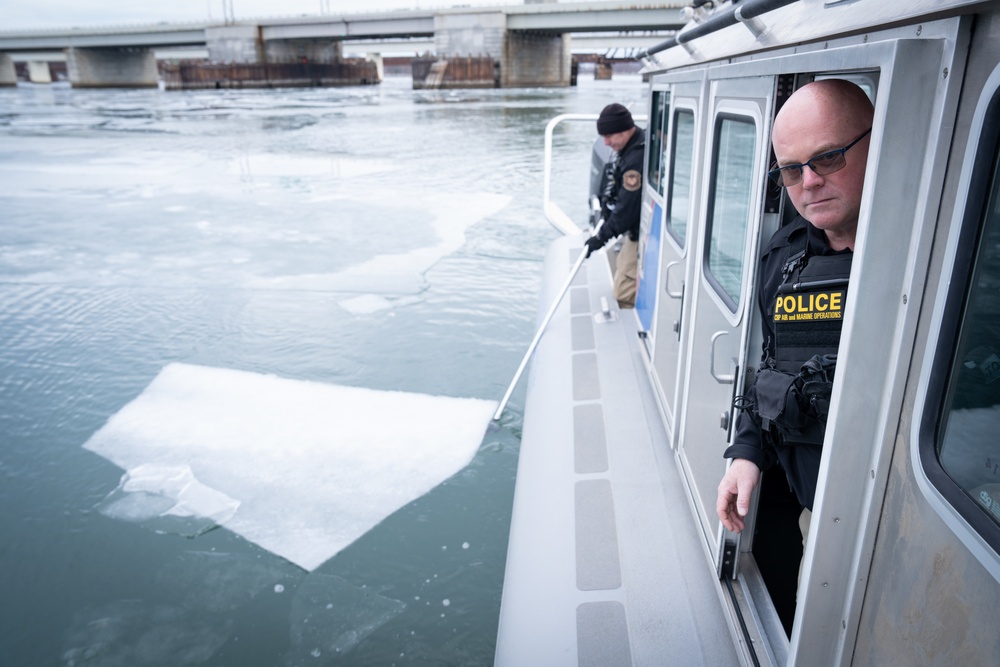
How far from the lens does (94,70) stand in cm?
6275

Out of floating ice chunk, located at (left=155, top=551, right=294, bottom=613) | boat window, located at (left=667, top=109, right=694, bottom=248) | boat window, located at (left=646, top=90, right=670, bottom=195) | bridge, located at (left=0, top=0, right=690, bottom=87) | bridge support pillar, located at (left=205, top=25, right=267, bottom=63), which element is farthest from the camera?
bridge support pillar, located at (left=205, top=25, right=267, bottom=63)

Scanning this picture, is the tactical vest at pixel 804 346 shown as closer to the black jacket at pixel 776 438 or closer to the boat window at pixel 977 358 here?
the black jacket at pixel 776 438

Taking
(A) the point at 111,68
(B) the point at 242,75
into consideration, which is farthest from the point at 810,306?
(A) the point at 111,68

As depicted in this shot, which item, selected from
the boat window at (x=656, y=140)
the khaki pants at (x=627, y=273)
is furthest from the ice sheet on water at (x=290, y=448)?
the boat window at (x=656, y=140)

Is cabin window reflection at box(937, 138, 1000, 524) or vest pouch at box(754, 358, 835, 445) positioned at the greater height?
cabin window reflection at box(937, 138, 1000, 524)

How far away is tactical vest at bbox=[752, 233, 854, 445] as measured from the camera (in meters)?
→ 1.40

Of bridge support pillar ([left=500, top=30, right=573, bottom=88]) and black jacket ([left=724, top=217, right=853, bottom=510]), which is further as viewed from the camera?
bridge support pillar ([left=500, top=30, right=573, bottom=88])

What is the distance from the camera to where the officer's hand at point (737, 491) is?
1614 mm

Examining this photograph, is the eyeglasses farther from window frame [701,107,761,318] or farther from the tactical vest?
window frame [701,107,761,318]

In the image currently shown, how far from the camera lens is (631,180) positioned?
430 centimetres

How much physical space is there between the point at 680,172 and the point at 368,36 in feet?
193

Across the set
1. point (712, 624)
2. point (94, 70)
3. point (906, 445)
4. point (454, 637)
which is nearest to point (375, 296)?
point (454, 637)

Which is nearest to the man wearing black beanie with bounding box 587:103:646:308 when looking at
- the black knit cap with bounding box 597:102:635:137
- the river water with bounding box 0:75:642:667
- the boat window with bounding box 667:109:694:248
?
the black knit cap with bounding box 597:102:635:137

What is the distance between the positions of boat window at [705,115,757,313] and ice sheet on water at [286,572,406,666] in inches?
72.6
